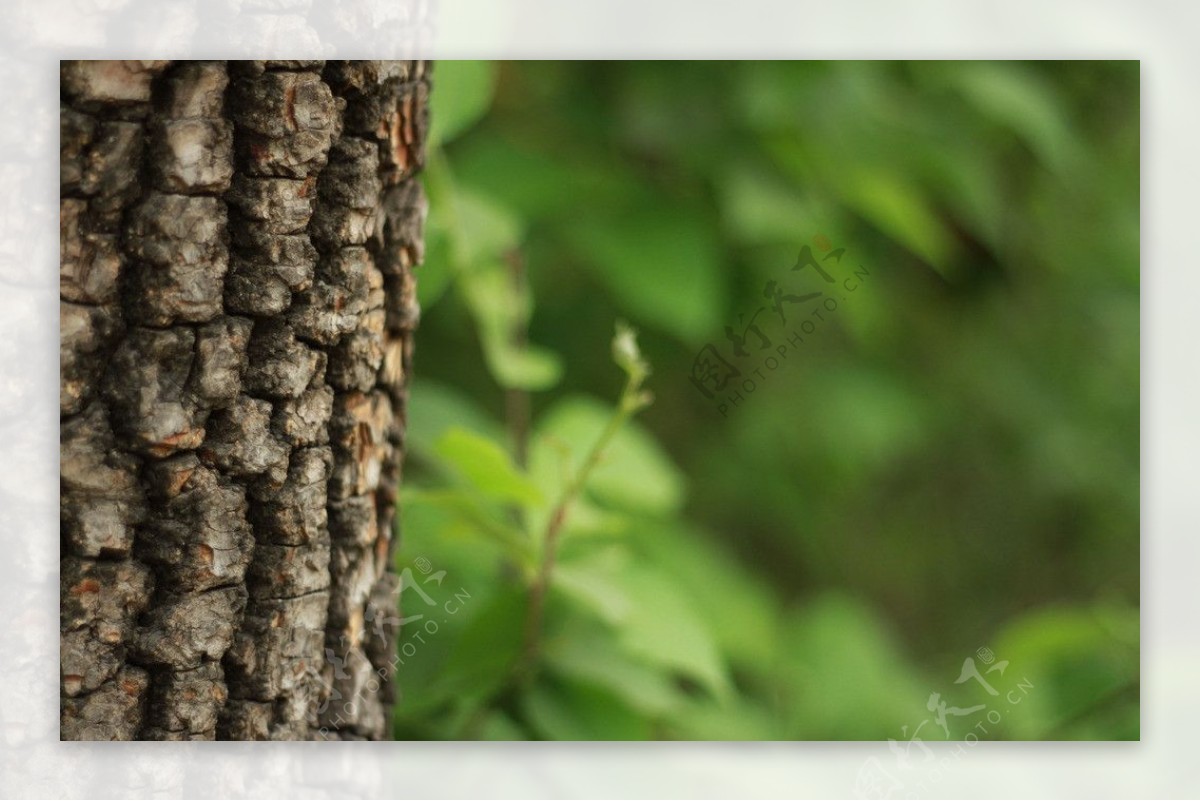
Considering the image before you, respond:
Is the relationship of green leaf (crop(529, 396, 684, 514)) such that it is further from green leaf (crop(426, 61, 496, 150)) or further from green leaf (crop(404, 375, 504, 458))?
green leaf (crop(426, 61, 496, 150))

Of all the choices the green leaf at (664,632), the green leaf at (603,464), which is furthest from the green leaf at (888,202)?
the green leaf at (664,632)

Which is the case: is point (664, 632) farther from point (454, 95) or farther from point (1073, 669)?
point (1073, 669)

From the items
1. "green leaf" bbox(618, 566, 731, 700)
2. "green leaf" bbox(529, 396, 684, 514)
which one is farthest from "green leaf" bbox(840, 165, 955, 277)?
"green leaf" bbox(618, 566, 731, 700)

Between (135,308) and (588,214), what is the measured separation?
0.61 meters

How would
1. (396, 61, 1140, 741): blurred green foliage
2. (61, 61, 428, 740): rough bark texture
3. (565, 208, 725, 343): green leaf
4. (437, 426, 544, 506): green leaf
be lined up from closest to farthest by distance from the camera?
(61, 61, 428, 740): rough bark texture → (437, 426, 544, 506): green leaf → (396, 61, 1140, 741): blurred green foliage → (565, 208, 725, 343): green leaf

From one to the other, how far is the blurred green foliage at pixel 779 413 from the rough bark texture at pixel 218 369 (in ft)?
0.40

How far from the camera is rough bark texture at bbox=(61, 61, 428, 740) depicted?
63 centimetres

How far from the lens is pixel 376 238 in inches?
26.8

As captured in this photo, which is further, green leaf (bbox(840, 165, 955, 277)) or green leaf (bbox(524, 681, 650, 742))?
green leaf (bbox(840, 165, 955, 277))

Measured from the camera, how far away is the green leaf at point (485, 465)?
74cm

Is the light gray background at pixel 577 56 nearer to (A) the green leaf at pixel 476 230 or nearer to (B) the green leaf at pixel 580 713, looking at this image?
(B) the green leaf at pixel 580 713

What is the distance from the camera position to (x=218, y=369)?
0.64m

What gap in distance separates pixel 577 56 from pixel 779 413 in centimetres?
59

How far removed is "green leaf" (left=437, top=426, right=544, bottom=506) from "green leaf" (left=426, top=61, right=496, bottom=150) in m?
0.24
